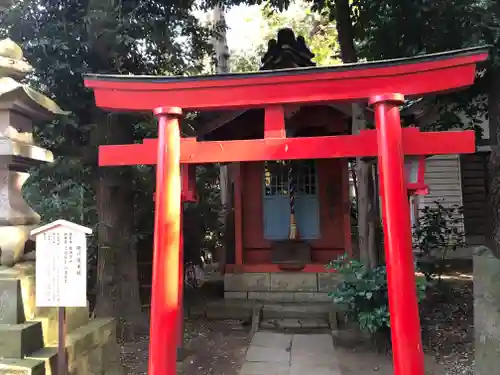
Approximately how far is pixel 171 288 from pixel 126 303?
126 inches

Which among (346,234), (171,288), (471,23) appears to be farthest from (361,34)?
(171,288)

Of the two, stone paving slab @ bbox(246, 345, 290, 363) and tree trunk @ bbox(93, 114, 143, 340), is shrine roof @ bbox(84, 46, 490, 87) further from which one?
stone paving slab @ bbox(246, 345, 290, 363)

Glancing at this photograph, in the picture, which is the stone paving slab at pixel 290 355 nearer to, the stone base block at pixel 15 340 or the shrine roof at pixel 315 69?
the stone base block at pixel 15 340

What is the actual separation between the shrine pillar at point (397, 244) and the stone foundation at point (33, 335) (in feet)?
9.26

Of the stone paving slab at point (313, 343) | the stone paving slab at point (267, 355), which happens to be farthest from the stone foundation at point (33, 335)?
the stone paving slab at point (313, 343)

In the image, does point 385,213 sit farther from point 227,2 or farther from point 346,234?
point 227,2

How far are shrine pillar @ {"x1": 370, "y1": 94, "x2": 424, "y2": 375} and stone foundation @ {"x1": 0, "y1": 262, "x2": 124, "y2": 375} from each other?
2822mm

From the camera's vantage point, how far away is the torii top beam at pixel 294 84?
435cm

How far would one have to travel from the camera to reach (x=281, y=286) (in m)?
8.31

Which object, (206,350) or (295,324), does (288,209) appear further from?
(206,350)

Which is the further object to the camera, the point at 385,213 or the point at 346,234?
the point at 346,234

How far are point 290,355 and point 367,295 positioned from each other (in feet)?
4.81

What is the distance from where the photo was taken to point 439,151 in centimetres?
A: 439

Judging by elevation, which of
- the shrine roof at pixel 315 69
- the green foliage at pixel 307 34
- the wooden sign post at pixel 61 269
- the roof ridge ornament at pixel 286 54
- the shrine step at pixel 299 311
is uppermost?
the green foliage at pixel 307 34
